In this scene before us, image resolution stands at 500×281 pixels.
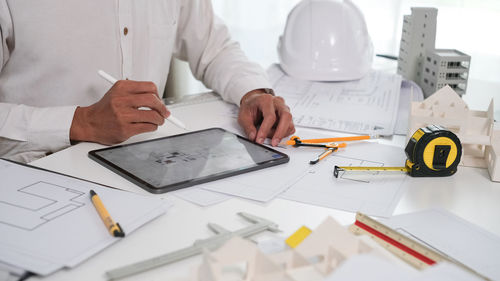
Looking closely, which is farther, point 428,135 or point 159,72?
point 159,72

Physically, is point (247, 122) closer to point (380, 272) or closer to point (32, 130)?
point (32, 130)

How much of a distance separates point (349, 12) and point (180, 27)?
490 mm

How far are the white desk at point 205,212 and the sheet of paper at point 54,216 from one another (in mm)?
17

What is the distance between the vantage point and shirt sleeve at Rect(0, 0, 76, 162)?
0.92m

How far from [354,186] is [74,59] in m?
0.71

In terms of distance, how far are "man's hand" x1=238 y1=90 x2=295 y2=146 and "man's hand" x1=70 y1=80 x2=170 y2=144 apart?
175 mm

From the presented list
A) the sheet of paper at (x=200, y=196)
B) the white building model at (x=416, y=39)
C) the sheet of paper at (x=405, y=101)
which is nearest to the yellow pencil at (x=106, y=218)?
the sheet of paper at (x=200, y=196)

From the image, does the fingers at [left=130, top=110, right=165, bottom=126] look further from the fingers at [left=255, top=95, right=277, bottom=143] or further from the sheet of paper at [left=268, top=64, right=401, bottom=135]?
the sheet of paper at [left=268, top=64, right=401, bottom=135]

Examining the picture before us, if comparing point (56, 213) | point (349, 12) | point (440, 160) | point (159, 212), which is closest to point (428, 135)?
point (440, 160)

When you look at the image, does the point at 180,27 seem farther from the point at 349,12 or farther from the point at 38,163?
the point at 38,163

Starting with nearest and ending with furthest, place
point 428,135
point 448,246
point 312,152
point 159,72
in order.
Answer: point 448,246 < point 428,135 < point 312,152 < point 159,72

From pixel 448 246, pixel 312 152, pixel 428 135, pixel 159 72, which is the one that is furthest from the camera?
pixel 159 72

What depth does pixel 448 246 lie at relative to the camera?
1.97 ft

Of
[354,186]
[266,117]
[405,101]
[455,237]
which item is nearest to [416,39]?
[405,101]
